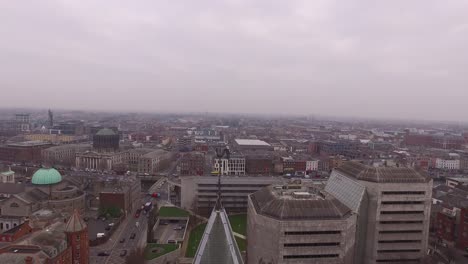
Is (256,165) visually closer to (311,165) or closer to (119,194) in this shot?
(311,165)

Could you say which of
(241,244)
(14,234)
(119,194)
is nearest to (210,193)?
(119,194)

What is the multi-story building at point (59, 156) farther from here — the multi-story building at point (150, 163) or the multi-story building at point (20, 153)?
the multi-story building at point (150, 163)

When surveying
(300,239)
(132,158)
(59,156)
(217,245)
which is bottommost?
(59,156)

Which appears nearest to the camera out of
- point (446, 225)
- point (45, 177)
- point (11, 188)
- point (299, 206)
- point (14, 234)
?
point (299, 206)

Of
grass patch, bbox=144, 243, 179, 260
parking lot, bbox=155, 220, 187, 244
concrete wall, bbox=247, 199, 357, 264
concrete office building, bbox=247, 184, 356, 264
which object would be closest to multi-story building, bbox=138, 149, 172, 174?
parking lot, bbox=155, 220, 187, 244

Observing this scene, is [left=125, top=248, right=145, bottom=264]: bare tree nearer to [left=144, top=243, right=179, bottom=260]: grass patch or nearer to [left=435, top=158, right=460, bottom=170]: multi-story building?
[left=144, top=243, right=179, bottom=260]: grass patch
